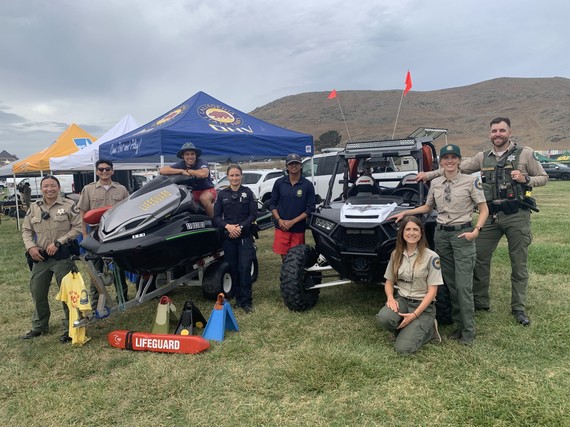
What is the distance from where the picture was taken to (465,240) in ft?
12.3

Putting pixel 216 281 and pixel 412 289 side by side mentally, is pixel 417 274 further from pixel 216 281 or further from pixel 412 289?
pixel 216 281

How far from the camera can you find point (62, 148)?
1212 cm

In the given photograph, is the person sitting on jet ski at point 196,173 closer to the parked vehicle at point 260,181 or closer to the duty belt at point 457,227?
the duty belt at point 457,227

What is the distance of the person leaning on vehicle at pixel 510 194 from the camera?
4.00 m

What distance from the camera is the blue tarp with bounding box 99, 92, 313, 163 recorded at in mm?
6383

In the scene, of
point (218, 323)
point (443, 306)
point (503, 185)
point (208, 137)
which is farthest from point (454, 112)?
point (218, 323)

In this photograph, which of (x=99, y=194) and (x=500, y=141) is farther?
(x=99, y=194)

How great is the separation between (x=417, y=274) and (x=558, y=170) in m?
26.7

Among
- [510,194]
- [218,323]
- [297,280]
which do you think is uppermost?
[510,194]

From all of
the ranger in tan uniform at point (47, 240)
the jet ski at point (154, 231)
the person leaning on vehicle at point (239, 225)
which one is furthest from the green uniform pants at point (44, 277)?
the person leaning on vehicle at point (239, 225)

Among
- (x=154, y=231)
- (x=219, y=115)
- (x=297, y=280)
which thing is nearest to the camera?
(x=154, y=231)

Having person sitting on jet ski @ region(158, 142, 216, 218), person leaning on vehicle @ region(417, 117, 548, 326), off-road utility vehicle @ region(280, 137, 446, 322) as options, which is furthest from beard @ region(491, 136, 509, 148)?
person sitting on jet ski @ region(158, 142, 216, 218)

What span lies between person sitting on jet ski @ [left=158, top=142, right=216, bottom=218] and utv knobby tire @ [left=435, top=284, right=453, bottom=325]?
2658mm

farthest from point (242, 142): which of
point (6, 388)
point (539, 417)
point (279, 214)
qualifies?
point (539, 417)
